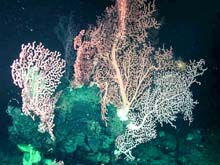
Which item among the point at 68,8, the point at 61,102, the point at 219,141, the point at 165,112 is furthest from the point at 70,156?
the point at 68,8

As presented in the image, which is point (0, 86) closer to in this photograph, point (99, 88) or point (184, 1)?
point (99, 88)

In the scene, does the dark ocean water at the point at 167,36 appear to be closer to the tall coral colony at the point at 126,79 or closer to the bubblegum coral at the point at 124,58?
the tall coral colony at the point at 126,79

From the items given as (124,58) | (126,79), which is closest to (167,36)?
(124,58)

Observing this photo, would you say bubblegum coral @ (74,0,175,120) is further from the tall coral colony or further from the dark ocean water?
the dark ocean water

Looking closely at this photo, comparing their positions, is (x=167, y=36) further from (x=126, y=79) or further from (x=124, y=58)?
(x=126, y=79)

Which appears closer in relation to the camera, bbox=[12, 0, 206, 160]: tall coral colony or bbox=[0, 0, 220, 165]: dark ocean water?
bbox=[12, 0, 206, 160]: tall coral colony

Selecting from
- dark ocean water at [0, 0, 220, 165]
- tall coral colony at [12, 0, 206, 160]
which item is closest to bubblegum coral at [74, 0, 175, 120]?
tall coral colony at [12, 0, 206, 160]
